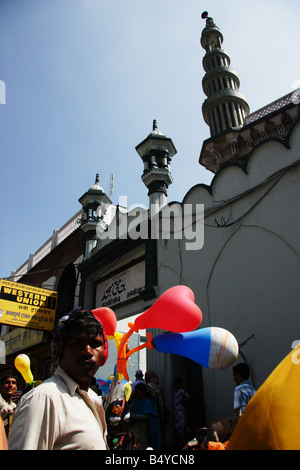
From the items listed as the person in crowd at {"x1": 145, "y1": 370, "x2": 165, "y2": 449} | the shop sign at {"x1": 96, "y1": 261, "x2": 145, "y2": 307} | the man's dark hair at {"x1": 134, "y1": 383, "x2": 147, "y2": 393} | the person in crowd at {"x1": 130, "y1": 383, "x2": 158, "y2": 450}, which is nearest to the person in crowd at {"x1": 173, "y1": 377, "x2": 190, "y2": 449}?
the person in crowd at {"x1": 145, "y1": 370, "x2": 165, "y2": 449}

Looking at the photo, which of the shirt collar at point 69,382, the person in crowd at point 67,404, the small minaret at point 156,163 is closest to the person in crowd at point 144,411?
the person in crowd at point 67,404

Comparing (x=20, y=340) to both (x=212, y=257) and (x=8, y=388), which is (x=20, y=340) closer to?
(x=8, y=388)

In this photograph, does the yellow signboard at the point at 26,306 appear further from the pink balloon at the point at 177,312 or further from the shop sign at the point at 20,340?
the pink balloon at the point at 177,312

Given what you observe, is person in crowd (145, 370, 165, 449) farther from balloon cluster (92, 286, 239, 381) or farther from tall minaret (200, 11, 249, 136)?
tall minaret (200, 11, 249, 136)

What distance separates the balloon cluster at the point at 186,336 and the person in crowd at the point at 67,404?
1603 millimetres

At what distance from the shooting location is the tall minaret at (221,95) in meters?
15.7

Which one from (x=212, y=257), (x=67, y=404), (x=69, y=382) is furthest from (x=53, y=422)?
(x=212, y=257)

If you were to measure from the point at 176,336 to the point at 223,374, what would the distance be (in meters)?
1.92

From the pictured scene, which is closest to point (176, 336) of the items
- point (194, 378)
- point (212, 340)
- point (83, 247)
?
Result: point (212, 340)

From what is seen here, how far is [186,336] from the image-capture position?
12.2 feet

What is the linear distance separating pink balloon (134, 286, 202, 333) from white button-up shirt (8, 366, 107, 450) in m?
2.33

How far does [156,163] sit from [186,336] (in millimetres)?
5792

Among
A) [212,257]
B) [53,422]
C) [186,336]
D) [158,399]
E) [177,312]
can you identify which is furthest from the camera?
[212,257]

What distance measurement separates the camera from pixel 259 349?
476cm
